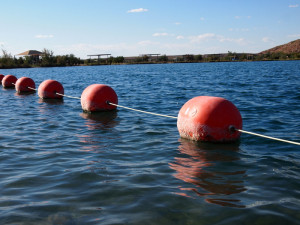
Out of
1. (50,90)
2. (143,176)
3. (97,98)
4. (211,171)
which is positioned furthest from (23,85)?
(211,171)

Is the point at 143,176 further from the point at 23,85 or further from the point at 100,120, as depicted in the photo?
the point at 23,85

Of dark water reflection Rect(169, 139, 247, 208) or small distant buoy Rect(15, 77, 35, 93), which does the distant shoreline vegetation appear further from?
dark water reflection Rect(169, 139, 247, 208)

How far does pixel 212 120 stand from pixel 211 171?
1.43 m

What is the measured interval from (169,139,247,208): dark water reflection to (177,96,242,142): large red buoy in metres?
0.20

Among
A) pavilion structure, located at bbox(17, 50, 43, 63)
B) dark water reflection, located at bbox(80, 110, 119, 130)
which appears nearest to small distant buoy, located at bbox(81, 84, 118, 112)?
dark water reflection, located at bbox(80, 110, 119, 130)

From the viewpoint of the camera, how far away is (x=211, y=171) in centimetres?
504

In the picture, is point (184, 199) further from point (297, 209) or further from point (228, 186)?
point (297, 209)

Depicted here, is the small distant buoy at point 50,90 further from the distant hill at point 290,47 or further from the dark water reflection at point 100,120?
the distant hill at point 290,47

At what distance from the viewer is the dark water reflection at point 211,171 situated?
13.7 feet

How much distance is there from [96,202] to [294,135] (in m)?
5.27

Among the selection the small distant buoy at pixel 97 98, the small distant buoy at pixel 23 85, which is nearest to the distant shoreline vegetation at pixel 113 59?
the small distant buoy at pixel 23 85

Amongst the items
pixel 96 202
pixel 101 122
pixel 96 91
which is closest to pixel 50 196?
pixel 96 202

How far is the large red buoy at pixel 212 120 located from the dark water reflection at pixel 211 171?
0.65 ft

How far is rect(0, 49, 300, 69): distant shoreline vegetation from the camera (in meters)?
81.4
